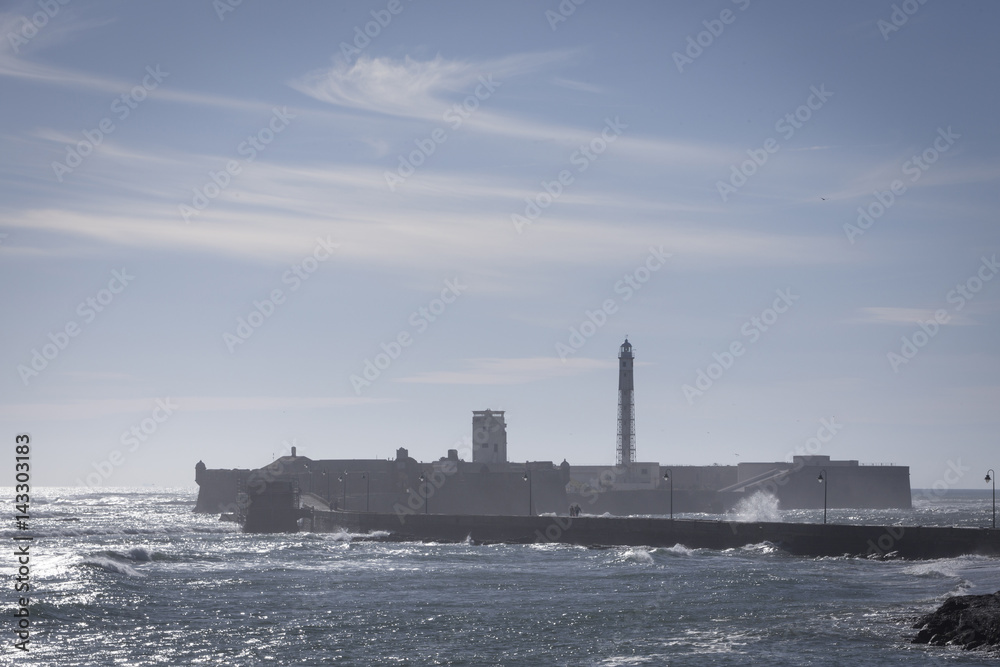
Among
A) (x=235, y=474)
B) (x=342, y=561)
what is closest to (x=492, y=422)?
(x=235, y=474)

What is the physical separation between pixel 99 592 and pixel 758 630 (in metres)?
27.4

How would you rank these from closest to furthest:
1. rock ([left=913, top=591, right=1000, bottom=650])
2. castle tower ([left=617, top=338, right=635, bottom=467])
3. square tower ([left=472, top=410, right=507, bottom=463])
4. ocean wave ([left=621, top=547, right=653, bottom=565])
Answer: rock ([left=913, top=591, right=1000, bottom=650]) → ocean wave ([left=621, top=547, right=653, bottom=565]) → square tower ([left=472, top=410, right=507, bottom=463]) → castle tower ([left=617, top=338, right=635, bottom=467])

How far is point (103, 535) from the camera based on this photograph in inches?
3612

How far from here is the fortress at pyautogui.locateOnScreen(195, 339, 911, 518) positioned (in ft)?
420

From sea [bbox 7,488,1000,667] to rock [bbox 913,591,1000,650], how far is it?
841 millimetres

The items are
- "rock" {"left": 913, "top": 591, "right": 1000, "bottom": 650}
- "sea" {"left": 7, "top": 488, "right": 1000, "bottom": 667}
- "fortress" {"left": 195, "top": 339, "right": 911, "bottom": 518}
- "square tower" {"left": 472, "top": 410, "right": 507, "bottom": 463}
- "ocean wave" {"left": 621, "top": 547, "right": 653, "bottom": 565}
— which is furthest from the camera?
"square tower" {"left": 472, "top": 410, "right": 507, "bottom": 463}

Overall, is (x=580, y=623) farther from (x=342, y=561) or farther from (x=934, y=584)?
(x=342, y=561)

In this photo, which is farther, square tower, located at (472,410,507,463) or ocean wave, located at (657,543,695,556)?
square tower, located at (472,410,507,463)

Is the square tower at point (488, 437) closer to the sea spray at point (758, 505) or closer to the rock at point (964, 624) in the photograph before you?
the sea spray at point (758, 505)

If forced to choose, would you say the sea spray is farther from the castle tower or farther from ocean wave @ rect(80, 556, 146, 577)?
ocean wave @ rect(80, 556, 146, 577)

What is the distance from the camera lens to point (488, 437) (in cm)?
14000

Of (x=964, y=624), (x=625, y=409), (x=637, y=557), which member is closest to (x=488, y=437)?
(x=625, y=409)


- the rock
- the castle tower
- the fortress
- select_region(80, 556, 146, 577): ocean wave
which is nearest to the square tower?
the fortress

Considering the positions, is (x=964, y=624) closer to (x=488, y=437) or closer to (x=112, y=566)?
(x=112, y=566)
